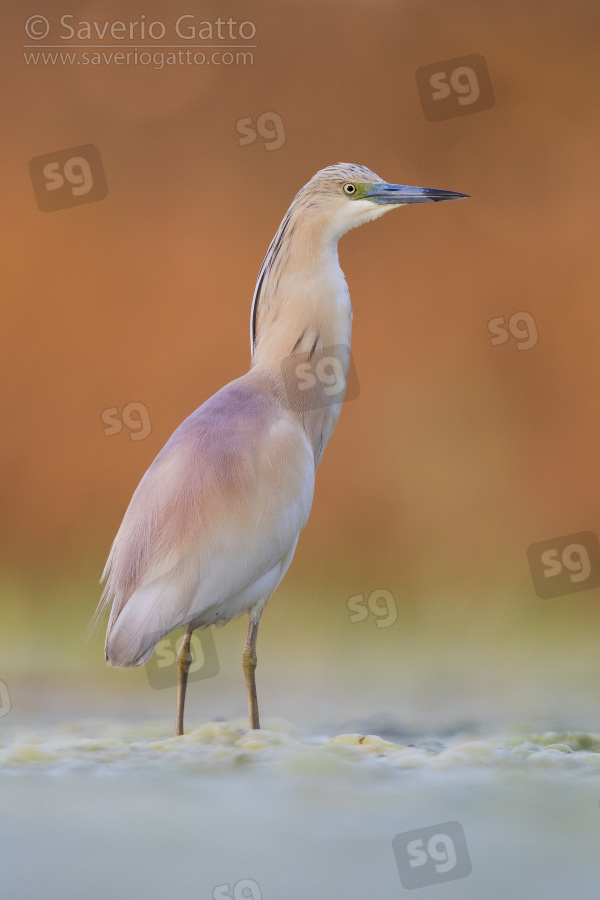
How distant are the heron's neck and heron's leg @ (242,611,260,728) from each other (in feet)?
1.38

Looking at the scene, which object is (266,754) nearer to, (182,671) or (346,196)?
(182,671)

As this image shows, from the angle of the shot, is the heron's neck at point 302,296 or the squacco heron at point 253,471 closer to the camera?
the squacco heron at point 253,471

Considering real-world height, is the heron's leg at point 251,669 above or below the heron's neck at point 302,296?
below

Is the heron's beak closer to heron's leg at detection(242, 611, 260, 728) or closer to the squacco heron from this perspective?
the squacco heron

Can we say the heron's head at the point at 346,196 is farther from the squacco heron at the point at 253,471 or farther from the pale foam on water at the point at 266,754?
the pale foam on water at the point at 266,754

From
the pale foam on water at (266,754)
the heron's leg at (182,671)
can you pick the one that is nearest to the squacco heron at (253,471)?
the heron's leg at (182,671)

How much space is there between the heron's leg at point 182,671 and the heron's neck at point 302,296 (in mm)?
462

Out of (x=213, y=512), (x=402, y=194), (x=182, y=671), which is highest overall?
(x=402, y=194)

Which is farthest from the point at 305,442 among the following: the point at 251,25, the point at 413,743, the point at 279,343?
the point at 251,25

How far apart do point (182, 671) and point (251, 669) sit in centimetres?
11

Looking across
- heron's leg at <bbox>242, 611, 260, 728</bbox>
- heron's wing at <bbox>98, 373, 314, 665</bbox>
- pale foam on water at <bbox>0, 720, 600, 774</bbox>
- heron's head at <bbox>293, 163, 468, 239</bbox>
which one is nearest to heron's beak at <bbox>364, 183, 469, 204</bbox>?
heron's head at <bbox>293, 163, 468, 239</bbox>

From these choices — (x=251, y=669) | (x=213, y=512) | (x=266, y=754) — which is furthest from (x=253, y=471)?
(x=266, y=754)

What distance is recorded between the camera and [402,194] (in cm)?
156

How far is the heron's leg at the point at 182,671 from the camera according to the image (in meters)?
1.45
